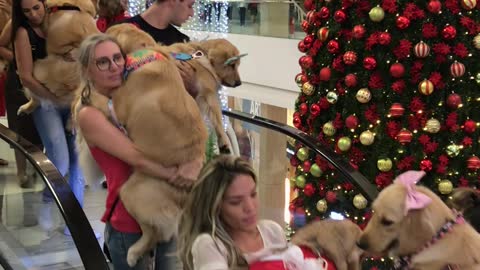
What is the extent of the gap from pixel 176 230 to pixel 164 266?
7.8 inches

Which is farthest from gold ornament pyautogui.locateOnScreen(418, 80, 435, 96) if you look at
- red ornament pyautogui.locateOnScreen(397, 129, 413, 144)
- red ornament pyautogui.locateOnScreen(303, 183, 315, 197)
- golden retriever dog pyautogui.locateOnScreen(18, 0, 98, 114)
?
golden retriever dog pyautogui.locateOnScreen(18, 0, 98, 114)

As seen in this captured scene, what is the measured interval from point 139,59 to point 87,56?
21 centimetres

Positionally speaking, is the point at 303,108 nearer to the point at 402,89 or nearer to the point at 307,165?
the point at 307,165

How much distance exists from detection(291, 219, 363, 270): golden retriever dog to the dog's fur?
0.80 metres

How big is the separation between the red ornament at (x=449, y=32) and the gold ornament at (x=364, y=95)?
1.82 ft

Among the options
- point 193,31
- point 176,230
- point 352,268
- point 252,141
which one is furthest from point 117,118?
point 193,31

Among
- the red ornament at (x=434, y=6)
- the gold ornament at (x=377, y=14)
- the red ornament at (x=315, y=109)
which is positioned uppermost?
the red ornament at (x=434, y=6)

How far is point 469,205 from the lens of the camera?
2779 mm

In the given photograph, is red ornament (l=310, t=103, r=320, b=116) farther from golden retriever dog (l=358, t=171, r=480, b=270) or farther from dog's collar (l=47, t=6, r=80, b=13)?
dog's collar (l=47, t=6, r=80, b=13)

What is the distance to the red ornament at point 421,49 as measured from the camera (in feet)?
11.3

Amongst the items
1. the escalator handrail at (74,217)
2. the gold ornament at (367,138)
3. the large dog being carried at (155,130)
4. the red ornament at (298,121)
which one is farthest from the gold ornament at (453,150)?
the escalator handrail at (74,217)

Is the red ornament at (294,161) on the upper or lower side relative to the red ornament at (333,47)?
lower

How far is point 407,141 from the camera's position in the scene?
3.56 metres

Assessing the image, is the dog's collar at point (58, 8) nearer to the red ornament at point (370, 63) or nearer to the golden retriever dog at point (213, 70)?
the golden retriever dog at point (213, 70)
